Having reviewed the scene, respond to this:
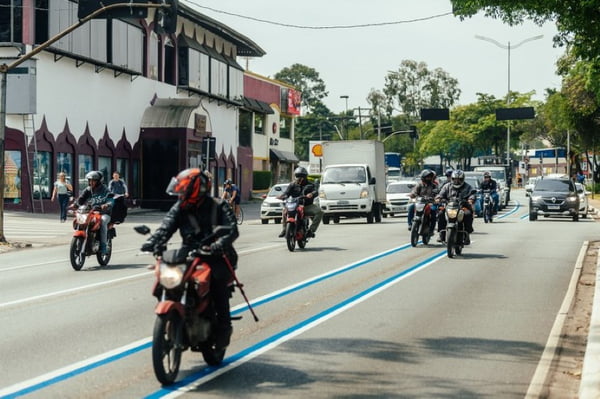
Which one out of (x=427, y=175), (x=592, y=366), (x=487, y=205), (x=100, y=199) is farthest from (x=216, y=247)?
(x=487, y=205)

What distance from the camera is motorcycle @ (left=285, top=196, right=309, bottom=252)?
19.7m

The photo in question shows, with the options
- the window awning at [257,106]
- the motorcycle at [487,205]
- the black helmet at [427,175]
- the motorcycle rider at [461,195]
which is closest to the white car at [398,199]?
the motorcycle at [487,205]

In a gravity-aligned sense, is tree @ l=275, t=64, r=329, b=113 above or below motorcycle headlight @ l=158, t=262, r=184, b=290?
Result: above

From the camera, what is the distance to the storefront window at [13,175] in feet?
117

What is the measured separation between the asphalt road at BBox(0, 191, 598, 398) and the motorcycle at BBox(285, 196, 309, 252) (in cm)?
120

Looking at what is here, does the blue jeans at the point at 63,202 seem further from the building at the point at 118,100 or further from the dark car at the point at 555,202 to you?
the dark car at the point at 555,202

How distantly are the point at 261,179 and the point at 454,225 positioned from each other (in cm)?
5181

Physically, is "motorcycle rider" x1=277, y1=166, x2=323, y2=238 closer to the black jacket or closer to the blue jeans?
the black jacket

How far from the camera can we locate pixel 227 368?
25.1 ft

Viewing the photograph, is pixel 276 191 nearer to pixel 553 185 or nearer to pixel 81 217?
pixel 553 185

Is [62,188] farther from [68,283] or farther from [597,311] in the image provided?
[597,311]

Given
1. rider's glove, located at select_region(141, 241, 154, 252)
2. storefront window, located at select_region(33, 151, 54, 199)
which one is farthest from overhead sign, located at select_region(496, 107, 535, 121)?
rider's glove, located at select_region(141, 241, 154, 252)

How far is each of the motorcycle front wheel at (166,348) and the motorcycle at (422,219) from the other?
44.5 feet

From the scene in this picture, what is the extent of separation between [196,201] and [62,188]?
1003 inches
